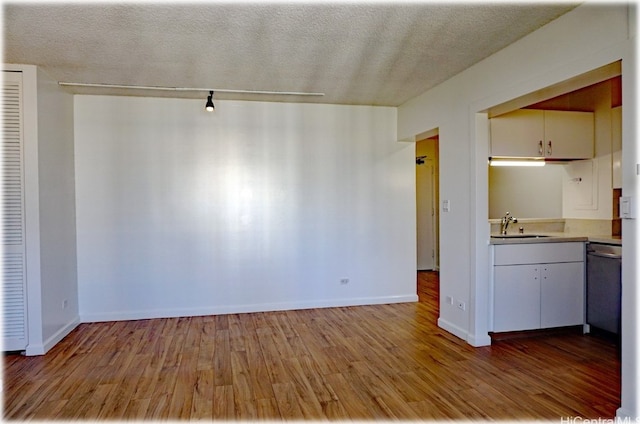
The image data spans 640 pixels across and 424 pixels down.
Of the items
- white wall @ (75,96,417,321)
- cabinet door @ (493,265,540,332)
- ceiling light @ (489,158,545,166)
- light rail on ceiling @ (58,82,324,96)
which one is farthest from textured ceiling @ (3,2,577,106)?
cabinet door @ (493,265,540,332)

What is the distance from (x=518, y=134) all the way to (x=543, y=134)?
33 centimetres

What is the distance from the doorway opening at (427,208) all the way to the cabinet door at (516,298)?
3846mm

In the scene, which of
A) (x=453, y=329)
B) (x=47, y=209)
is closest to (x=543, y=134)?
(x=453, y=329)

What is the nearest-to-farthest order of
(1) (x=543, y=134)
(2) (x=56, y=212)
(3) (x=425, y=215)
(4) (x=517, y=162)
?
1. (2) (x=56, y=212)
2. (1) (x=543, y=134)
3. (4) (x=517, y=162)
4. (3) (x=425, y=215)

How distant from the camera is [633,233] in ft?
7.33

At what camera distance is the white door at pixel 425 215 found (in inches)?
301

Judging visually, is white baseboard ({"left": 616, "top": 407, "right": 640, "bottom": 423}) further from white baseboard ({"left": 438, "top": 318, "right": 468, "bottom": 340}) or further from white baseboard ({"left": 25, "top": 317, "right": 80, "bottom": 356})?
white baseboard ({"left": 25, "top": 317, "right": 80, "bottom": 356})

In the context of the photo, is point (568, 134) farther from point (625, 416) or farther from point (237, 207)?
point (237, 207)

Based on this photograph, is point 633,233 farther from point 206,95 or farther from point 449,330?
point 206,95

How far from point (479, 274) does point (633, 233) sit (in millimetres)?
1512

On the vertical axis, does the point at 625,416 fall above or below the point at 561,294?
below

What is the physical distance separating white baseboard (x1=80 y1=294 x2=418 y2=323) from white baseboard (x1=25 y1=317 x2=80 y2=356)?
0.38 metres

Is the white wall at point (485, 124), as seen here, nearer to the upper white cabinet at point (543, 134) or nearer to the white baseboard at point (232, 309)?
the upper white cabinet at point (543, 134)

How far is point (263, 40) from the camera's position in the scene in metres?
3.05
